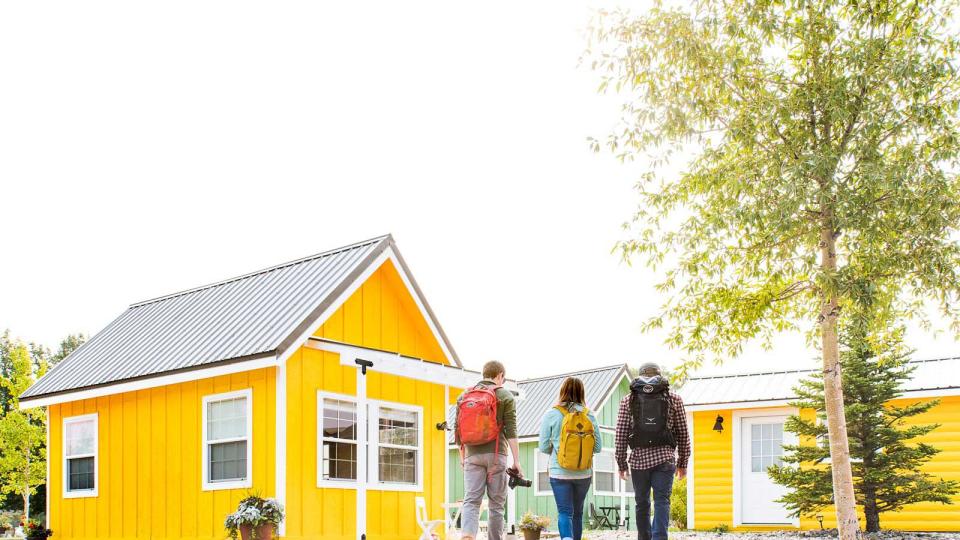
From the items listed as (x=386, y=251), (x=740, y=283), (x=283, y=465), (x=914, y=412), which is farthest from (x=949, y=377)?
(x=283, y=465)

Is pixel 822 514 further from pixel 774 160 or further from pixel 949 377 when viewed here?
pixel 774 160

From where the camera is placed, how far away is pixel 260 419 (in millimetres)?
14391

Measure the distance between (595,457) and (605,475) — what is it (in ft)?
2.54

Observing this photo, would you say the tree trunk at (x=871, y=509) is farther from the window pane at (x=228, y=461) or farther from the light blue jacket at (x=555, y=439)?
the window pane at (x=228, y=461)

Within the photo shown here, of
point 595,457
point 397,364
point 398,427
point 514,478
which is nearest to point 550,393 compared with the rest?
point 595,457

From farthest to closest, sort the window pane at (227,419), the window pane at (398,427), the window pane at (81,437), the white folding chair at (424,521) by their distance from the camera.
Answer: the window pane at (81,437)
the window pane at (398,427)
the white folding chair at (424,521)
the window pane at (227,419)

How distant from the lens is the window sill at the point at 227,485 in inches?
569

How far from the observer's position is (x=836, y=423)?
1344 cm

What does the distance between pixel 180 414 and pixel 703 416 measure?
11.2 metres

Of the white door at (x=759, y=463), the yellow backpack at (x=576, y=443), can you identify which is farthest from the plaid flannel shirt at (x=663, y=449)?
the white door at (x=759, y=463)

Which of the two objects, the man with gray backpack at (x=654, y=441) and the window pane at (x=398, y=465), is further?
the window pane at (x=398, y=465)

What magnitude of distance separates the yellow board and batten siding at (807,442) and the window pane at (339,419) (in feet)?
29.9

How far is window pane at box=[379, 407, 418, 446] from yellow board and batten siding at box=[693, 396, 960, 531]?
25.7 ft

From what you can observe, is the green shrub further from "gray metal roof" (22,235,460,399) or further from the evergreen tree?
"gray metal roof" (22,235,460,399)
